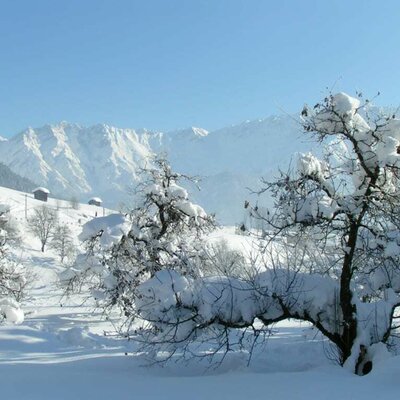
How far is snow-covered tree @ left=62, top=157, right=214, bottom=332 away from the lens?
1655 centimetres

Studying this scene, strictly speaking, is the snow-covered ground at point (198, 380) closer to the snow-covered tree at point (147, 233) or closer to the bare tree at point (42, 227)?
the snow-covered tree at point (147, 233)

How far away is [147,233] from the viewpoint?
1816 cm

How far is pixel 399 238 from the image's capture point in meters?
9.38

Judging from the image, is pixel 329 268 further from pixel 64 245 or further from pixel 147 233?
pixel 64 245

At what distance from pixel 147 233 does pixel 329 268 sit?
10.0 meters

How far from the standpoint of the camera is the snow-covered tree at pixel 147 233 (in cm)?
1655

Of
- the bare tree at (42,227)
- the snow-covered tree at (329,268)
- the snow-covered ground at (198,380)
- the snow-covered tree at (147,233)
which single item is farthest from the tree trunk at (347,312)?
the bare tree at (42,227)

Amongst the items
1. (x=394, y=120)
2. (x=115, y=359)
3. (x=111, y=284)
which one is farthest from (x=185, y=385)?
(x=111, y=284)

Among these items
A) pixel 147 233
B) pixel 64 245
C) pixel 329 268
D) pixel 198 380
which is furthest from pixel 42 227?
pixel 198 380

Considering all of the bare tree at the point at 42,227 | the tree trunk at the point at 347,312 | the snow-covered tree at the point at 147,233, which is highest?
the bare tree at the point at 42,227

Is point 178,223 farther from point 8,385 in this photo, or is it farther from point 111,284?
point 8,385

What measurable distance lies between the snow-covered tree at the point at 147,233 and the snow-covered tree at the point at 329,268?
7.23 meters

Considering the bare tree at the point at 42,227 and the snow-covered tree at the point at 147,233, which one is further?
the bare tree at the point at 42,227

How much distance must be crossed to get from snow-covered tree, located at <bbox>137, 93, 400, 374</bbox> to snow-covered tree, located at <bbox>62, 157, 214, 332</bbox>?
7231 millimetres
